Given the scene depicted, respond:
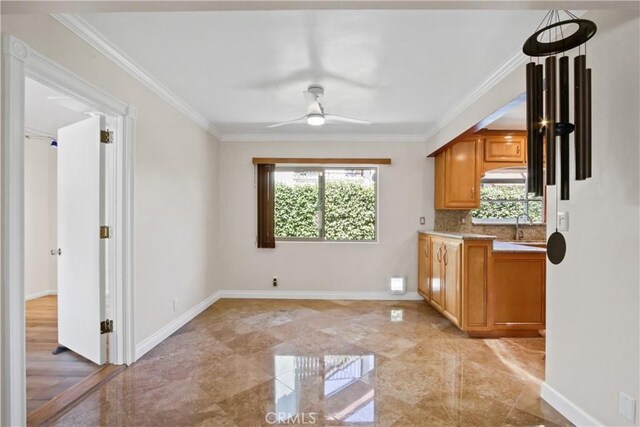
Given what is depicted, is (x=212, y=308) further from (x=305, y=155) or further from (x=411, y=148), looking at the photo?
(x=411, y=148)

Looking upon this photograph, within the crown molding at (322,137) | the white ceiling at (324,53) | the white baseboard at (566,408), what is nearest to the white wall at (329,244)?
the crown molding at (322,137)

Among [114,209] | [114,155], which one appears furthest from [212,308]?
[114,155]

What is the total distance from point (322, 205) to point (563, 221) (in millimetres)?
3133

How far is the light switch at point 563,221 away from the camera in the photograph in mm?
1888

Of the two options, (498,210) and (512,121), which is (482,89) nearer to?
(512,121)

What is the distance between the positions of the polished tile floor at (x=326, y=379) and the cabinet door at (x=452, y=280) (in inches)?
9.1

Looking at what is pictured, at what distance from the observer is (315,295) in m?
4.54

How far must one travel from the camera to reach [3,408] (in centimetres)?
153

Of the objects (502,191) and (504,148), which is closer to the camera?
(504,148)

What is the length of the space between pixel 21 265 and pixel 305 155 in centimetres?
343

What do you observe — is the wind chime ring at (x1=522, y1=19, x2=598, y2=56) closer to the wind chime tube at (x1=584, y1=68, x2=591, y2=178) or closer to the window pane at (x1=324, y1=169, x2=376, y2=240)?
the wind chime tube at (x1=584, y1=68, x2=591, y2=178)

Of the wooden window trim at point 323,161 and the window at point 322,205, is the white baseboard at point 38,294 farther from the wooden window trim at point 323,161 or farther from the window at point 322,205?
the wooden window trim at point 323,161

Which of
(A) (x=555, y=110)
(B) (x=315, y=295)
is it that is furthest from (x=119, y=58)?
(B) (x=315, y=295)

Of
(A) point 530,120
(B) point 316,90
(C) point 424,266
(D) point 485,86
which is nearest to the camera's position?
(A) point 530,120
